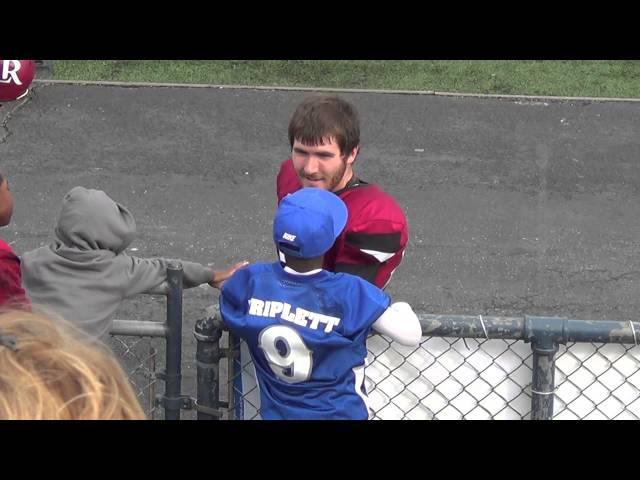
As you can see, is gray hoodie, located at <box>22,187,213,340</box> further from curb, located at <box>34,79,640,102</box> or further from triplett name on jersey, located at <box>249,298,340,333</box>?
curb, located at <box>34,79,640,102</box>

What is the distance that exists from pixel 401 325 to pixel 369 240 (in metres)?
0.55

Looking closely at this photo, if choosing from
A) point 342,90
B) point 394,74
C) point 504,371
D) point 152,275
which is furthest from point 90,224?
Answer: point 394,74

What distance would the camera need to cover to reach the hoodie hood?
3.69m

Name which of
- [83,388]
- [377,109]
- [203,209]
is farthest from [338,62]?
[83,388]

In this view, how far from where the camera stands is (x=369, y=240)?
3.68 m

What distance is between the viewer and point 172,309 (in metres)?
3.50

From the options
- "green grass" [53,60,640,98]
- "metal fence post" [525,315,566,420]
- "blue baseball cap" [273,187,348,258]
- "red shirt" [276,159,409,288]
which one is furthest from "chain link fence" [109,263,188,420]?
"green grass" [53,60,640,98]

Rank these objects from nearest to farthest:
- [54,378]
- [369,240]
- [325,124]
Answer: [54,378] < [369,240] < [325,124]

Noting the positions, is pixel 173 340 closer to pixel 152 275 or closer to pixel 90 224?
pixel 152 275

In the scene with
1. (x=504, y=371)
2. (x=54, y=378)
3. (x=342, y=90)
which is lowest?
(x=54, y=378)

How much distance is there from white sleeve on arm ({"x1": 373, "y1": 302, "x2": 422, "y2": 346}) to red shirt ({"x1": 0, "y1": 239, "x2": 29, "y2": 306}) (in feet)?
3.89

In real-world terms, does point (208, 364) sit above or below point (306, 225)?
below

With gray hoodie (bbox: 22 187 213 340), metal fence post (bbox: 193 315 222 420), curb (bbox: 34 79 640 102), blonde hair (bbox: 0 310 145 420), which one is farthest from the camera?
curb (bbox: 34 79 640 102)

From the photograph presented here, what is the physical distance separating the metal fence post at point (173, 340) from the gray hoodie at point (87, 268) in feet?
0.57
